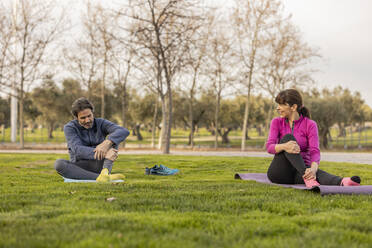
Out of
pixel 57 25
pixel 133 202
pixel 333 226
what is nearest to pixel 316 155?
pixel 333 226

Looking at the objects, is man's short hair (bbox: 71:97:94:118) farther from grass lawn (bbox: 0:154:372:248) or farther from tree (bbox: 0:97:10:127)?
tree (bbox: 0:97:10:127)

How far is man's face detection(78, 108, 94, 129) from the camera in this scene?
6008mm

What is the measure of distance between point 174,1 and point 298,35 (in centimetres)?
1597

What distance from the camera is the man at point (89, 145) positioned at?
6008 millimetres

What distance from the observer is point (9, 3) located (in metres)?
26.8

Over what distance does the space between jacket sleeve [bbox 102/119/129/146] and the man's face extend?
15.0 inches

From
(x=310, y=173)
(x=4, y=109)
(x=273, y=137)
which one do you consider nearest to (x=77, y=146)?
(x=273, y=137)

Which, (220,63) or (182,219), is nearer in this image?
(182,219)

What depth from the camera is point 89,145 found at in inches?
251

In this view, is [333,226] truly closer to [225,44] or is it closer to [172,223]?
[172,223]

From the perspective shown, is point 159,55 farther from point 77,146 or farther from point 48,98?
point 48,98

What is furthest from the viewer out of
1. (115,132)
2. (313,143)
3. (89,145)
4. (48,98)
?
(48,98)

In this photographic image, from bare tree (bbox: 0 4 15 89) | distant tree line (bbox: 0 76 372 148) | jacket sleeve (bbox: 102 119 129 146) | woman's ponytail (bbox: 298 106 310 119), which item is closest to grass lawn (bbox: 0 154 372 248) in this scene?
jacket sleeve (bbox: 102 119 129 146)

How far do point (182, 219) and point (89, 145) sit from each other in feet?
12.1
